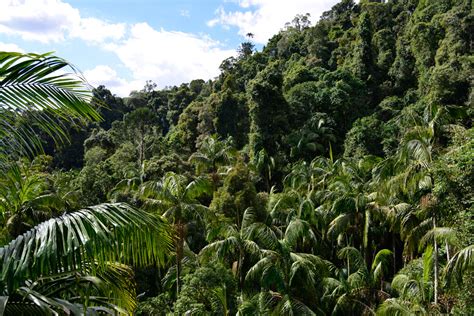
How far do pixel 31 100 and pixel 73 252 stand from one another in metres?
1.11

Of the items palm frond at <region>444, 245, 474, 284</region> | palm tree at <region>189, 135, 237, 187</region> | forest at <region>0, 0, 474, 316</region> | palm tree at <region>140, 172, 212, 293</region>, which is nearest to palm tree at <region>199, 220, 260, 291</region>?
forest at <region>0, 0, 474, 316</region>

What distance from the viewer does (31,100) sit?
3207 mm

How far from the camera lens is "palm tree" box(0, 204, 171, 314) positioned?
9.08ft

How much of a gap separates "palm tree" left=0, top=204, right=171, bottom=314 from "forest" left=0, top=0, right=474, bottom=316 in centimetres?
1

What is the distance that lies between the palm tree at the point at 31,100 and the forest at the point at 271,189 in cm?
1

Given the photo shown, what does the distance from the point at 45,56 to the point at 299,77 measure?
3407 cm

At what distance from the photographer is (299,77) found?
36.2 m

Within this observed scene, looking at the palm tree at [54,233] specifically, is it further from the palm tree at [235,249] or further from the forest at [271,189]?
the palm tree at [235,249]

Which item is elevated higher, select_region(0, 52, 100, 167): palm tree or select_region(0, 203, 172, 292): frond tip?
select_region(0, 52, 100, 167): palm tree

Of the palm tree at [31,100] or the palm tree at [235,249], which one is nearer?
the palm tree at [31,100]

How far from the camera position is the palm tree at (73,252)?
2768 millimetres

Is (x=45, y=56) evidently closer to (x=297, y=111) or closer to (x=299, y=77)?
(x=297, y=111)

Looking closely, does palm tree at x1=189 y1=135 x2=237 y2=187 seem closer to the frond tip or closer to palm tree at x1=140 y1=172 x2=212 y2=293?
palm tree at x1=140 y1=172 x2=212 y2=293

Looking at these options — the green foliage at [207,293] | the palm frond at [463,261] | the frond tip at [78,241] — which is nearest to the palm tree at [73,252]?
the frond tip at [78,241]
